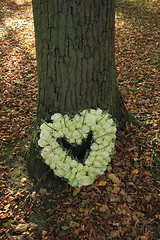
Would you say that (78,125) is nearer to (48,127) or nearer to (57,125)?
(57,125)

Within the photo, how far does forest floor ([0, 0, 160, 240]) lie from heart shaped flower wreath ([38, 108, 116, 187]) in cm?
21

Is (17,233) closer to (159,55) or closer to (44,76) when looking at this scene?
(44,76)

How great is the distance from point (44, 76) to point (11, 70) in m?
2.77

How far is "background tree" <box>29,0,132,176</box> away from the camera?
80.7 inches

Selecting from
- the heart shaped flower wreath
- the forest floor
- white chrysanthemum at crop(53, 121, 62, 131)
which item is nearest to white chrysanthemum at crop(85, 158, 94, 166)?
the heart shaped flower wreath

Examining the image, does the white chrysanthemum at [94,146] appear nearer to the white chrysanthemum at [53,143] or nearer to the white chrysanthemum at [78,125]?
the white chrysanthemum at [78,125]

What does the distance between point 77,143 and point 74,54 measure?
0.97m

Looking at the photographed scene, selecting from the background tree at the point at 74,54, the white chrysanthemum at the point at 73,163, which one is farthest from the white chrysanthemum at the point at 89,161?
the background tree at the point at 74,54

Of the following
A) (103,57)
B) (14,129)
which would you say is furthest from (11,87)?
(103,57)

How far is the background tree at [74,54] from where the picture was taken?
2.05m

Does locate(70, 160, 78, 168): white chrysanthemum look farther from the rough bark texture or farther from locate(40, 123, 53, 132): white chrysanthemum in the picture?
the rough bark texture

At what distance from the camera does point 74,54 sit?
2189mm

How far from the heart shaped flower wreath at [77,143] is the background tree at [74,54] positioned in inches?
7.1

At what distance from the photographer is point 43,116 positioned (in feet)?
8.66
